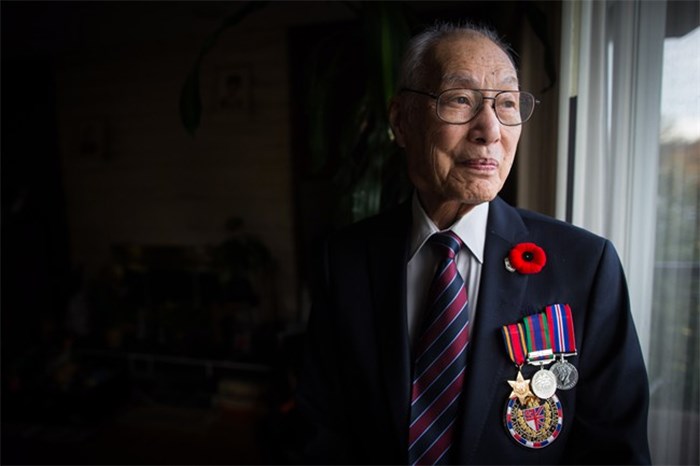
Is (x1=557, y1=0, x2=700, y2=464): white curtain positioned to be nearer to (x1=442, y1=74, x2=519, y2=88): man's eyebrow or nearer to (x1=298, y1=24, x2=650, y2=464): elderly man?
(x1=298, y1=24, x2=650, y2=464): elderly man

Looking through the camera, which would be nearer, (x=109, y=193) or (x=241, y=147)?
(x=241, y=147)

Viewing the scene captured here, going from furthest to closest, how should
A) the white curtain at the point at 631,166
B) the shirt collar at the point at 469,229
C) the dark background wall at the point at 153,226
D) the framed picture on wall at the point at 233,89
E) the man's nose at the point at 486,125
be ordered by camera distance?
1. the framed picture on wall at the point at 233,89
2. the dark background wall at the point at 153,226
3. the white curtain at the point at 631,166
4. the shirt collar at the point at 469,229
5. the man's nose at the point at 486,125

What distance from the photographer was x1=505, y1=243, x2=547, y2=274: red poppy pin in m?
0.75

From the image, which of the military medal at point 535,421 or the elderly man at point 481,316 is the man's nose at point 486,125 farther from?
the military medal at point 535,421

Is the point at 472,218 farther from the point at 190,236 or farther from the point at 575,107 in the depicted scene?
the point at 190,236

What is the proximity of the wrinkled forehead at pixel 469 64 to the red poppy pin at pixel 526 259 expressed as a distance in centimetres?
29

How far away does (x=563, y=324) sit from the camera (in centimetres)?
73

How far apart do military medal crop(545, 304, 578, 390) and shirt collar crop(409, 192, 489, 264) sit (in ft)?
0.51

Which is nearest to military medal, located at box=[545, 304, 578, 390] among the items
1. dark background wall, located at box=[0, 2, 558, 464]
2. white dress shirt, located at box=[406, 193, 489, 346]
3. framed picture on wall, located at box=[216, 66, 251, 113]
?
white dress shirt, located at box=[406, 193, 489, 346]

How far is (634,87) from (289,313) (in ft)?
8.29

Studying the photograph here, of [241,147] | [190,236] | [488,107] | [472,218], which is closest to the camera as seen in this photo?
[488,107]

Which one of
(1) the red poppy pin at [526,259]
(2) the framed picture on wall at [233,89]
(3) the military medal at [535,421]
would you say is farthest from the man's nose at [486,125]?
(2) the framed picture on wall at [233,89]

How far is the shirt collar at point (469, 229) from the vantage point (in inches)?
30.9

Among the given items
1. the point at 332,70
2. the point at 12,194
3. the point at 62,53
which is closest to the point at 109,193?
the point at 12,194
